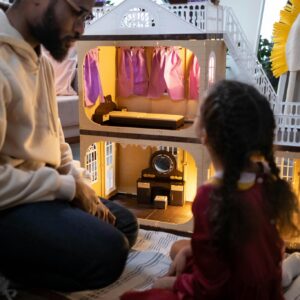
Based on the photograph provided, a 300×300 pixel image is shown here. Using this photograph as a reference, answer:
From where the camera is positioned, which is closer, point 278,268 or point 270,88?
point 278,268

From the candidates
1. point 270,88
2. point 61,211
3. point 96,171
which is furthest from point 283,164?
point 61,211

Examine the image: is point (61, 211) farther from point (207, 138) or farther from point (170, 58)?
point (170, 58)

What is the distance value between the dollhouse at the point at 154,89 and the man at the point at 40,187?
0.73 metres

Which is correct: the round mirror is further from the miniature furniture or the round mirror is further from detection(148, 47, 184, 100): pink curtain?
detection(148, 47, 184, 100): pink curtain

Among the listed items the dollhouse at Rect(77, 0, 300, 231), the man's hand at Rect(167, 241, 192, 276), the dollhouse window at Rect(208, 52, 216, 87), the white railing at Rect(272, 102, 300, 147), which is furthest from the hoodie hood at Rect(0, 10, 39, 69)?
the white railing at Rect(272, 102, 300, 147)

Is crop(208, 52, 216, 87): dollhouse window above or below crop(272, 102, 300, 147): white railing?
above

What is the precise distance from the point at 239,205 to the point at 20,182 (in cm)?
53

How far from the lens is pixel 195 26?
1.99 metres

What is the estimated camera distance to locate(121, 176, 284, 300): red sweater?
0.85m

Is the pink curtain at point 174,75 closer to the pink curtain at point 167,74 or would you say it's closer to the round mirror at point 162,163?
the pink curtain at point 167,74

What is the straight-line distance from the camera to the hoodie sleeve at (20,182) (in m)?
1.04

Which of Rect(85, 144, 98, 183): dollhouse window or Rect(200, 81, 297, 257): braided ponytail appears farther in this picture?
Rect(85, 144, 98, 183): dollhouse window

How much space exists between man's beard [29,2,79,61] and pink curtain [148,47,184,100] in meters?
1.27

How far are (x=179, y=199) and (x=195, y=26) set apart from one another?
972 mm
